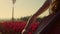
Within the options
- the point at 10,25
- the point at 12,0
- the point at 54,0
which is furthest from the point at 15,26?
the point at 12,0

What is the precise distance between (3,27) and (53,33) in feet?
29.7

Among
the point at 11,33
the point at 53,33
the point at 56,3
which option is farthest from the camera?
the point at 11,33

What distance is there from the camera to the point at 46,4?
1.79 m

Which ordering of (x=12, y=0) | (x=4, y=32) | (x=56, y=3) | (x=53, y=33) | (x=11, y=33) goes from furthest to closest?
1. (x=12, y=0)
2. (x=4, y=32)
3. (x=11, y=33)
4. (x=56, y=3)
5. (x=53, y=33)

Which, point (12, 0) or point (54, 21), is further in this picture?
point (12, 0)

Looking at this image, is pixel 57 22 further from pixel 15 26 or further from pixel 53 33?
pixel 15 26

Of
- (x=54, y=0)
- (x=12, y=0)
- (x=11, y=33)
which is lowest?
(x=11, y=33)

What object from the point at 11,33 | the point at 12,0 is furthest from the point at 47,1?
the point at 12,0

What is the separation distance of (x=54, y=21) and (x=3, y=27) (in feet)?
29.6

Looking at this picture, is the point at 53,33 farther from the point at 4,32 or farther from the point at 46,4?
the point at 4,32

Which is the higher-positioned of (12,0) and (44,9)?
(12,0)

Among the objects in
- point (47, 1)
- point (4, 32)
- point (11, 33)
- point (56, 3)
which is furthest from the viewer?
point (4, 32)

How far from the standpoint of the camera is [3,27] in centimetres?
1059

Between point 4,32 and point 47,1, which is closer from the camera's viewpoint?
point 47,1
